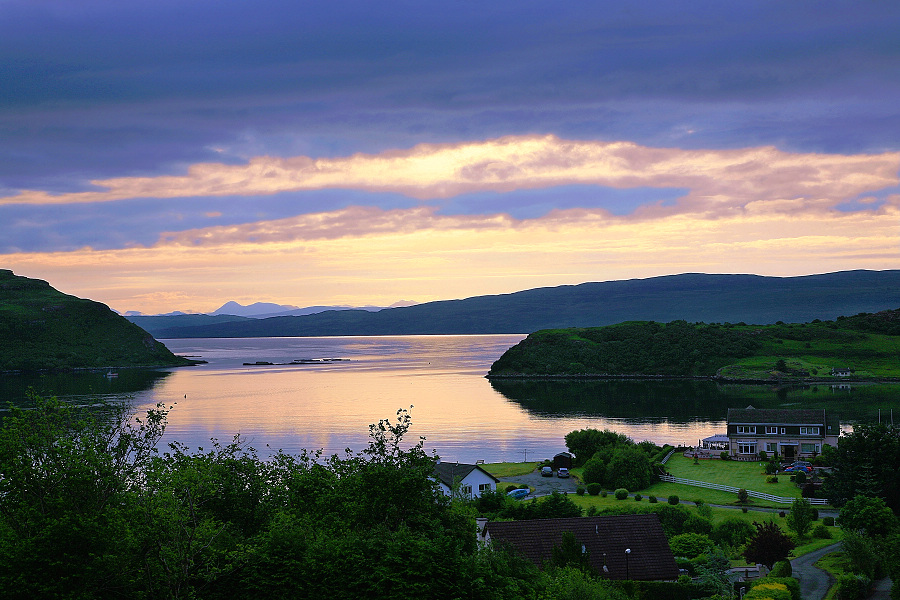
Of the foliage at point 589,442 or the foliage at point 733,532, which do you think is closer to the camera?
the foliage at point 733,532

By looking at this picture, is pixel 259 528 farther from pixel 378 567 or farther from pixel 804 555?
pixel 804 555

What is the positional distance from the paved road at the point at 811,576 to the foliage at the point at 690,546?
436 cm

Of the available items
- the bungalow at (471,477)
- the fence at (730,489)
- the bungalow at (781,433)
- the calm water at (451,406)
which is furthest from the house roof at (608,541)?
the bungalow at (781,433)

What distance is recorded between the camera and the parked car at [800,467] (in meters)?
68.7

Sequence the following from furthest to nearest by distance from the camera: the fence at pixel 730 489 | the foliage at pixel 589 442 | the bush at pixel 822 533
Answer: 1. the foliage at pixel 589 442
2. the fence at pixel 730 489
3. the bush at pixel 822 533

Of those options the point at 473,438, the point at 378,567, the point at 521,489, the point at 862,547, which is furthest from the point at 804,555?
the point at 473,438

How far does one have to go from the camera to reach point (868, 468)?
170 ft

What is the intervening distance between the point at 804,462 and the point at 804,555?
35.0 meters

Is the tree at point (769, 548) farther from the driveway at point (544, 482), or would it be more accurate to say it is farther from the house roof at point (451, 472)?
the driveway at point (544, 482)

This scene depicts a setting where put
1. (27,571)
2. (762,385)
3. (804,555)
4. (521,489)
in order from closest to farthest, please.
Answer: (27,571)
(804,555)
(521,489)
(762,385)

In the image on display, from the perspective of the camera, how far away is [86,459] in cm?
2383

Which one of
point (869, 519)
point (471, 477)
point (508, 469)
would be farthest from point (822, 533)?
point (508, 469)

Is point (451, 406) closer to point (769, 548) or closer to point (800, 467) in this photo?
point (800, 467)

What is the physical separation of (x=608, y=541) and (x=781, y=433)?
5496 centimetres
